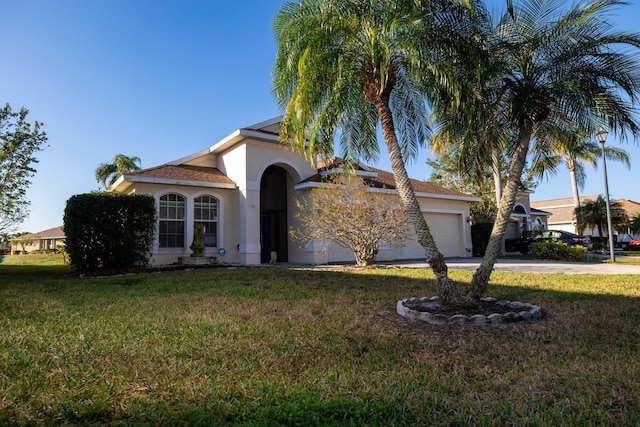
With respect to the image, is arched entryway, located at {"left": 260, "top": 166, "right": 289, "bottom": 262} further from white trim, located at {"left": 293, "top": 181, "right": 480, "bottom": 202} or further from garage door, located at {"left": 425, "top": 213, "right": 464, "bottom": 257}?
garage door, located at {"left": 425, "top": 213, "right": 464, "bottom": 257}

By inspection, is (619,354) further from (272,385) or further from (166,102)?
(166,102)

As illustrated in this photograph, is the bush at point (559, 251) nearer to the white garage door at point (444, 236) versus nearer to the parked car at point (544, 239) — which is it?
the parked car at point (544, 239)

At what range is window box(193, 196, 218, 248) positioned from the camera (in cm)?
1588

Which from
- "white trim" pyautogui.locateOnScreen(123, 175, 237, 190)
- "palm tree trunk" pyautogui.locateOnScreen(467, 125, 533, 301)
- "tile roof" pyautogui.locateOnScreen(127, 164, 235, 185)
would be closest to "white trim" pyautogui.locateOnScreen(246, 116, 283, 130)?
"tile roof" pyautogui.locateOnScreen(127, 164, 235, 185)

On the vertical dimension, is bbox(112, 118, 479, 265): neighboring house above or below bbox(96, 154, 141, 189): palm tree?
below

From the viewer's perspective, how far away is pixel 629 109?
20.7 feet

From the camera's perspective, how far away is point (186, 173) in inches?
625

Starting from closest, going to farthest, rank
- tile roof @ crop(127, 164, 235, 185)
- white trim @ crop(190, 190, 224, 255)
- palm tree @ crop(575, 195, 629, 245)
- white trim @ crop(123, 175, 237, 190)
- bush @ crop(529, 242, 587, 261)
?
white trim @ crop(123, 175, 237, 190)
tile roof @ crop(127, 164, 235, 185)
white trim @ crop(190, 190, 224, 255)
bush @ crop(529, 242, 587, 261)
palm tree @ crop(575, 195, 629, 245)

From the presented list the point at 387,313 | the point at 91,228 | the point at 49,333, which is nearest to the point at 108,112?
the point at 91,228

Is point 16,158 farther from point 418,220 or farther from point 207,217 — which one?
point 418,220

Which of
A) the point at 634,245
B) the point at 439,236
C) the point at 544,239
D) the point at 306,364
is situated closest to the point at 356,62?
the point at 306,364

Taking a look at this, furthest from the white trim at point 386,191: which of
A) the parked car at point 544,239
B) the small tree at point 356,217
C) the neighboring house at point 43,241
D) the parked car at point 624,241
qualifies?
the neighboring house at point 43,241

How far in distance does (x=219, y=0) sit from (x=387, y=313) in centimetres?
960

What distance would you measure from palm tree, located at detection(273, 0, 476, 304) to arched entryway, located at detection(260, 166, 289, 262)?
1119cm
